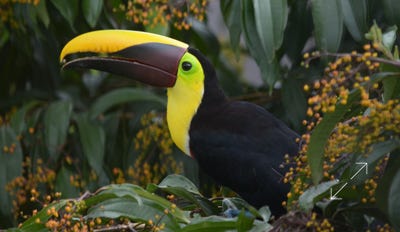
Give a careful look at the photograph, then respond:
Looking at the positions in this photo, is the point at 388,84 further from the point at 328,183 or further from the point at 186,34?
the point at 186,34

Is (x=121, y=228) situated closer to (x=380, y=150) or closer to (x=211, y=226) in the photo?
(x=211, y=226)

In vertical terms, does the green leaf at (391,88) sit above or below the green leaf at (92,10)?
above

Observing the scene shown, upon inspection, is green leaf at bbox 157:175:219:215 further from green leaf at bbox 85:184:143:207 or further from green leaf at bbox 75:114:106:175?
green leaf at bbox 75:114:106:175

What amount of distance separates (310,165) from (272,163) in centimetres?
78

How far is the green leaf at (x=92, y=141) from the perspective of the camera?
348cm

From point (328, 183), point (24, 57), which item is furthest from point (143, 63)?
point (24, 57)

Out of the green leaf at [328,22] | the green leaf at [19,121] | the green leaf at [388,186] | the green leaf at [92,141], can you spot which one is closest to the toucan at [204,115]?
the green leaf at [328,22]

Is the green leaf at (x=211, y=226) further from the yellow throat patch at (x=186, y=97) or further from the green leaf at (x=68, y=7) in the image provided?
the green leaf at (x=68, y=7)

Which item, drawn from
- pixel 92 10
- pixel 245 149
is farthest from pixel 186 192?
pixel 92 10

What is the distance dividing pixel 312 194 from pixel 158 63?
0.95m

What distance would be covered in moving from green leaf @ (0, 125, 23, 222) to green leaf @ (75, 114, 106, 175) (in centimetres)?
22

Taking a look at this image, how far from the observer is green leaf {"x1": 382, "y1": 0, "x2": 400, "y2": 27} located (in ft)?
9.11

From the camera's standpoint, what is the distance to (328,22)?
266 cm

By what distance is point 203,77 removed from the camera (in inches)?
120
